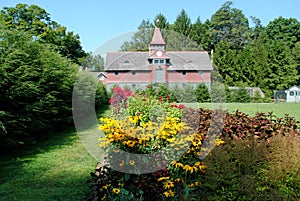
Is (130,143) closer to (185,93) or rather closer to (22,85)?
(22,85)

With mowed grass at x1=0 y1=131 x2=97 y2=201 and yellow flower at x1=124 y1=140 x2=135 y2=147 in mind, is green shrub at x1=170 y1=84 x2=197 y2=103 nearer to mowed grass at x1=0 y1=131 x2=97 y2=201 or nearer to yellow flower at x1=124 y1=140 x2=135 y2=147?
mowed grass at x1=0 y1=131 x2=97 y2=201

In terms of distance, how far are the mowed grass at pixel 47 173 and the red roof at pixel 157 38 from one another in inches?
157

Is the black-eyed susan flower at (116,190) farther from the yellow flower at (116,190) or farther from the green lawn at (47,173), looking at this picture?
the green lawn at (47,173)

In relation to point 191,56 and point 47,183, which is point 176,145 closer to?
point 47,183

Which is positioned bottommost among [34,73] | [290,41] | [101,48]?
[34,73]

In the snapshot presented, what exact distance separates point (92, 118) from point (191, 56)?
438 cm

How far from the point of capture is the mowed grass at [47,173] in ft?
12.2

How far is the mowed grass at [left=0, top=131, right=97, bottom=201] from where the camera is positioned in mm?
3717

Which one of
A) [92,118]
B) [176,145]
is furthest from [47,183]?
[92,118]

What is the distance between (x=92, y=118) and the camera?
10125 mm

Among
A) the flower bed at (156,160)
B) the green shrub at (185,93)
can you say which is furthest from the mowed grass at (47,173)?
the green shrub at (185,93)

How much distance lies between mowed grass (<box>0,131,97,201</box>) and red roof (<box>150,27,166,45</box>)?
13.1 feet

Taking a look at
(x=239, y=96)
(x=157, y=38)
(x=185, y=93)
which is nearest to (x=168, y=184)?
(x=157, y=38)

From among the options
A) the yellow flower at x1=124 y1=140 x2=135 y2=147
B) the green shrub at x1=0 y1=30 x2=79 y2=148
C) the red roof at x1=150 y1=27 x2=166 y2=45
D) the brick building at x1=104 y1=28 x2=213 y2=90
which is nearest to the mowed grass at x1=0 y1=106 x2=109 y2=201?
the green shrub at x1=0 y1=30 x2=79 y2=148
